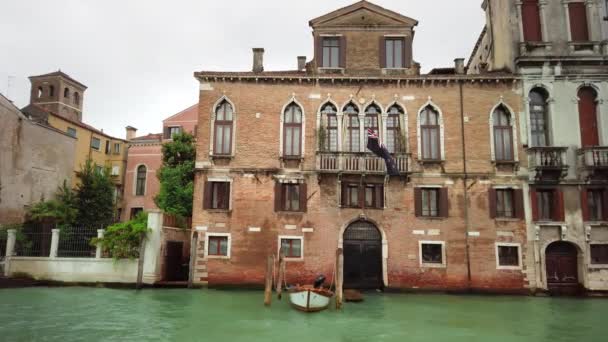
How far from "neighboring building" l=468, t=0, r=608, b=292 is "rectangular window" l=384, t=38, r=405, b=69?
393 centimetres

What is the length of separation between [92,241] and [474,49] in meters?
23.8

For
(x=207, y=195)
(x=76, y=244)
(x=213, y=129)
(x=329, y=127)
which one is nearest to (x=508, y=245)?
(x=329, y=127)

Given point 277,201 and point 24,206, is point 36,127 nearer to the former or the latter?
point 24,206

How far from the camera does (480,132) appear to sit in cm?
1898

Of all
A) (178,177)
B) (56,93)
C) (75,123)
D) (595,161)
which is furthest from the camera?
(56,93)

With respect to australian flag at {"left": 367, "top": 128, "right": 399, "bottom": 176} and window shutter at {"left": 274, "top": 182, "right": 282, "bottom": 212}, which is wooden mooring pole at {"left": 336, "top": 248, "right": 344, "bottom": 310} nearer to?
window shutter at {"left": 274, "top": 182, "right": 282, "bottom": 212}

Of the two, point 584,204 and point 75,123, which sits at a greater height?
point 75,123

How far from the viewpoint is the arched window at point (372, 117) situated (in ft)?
63.4

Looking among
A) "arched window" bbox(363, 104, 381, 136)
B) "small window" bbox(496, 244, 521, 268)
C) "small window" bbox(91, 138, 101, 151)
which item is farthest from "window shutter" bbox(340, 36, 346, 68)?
"small window" bbox(91, 138, 101, 151)

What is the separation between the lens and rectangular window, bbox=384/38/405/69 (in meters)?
19.7

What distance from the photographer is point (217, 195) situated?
18969 mm

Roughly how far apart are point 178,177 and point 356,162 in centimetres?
1160

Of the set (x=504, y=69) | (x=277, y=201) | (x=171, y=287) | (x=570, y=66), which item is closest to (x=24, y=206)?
(x=171, y=287)

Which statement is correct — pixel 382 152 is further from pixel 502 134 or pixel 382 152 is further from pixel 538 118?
pixel 538 118
